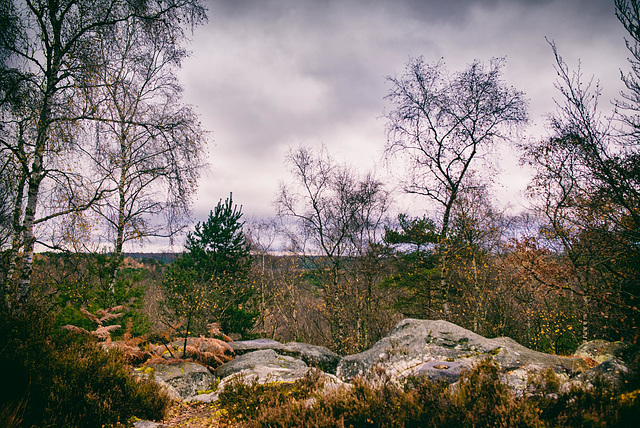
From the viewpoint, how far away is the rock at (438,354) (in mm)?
4601

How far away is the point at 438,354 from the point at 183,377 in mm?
5228

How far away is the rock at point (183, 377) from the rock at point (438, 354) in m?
2.92

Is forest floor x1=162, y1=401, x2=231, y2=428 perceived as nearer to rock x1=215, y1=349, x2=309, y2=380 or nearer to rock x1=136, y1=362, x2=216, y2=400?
rock x1=136, y1=362, x2=216, y2=400

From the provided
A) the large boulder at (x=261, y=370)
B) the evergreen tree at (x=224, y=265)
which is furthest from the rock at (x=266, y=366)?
the evergreen tree at (x=224, y=265)

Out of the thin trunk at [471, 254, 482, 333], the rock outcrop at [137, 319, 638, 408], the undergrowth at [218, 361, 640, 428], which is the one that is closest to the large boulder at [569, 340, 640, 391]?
the undergrowth at [218, 361, 640, 428]

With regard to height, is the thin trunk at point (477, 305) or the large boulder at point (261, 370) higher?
the thin trunk at point (477, 305)

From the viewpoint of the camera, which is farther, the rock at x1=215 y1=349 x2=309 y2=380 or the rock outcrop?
the rock at x1=215 y1=349 x2=309 y2=380

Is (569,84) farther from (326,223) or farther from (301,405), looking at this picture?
(326,223)

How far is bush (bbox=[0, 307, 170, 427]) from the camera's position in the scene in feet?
11.1

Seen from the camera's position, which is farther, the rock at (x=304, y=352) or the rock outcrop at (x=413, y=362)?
the rock at (x=304, y=352)

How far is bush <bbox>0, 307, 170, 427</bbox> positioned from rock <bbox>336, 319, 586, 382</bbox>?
12.3 ft

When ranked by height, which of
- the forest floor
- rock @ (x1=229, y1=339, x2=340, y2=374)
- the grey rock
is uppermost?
the grey rock

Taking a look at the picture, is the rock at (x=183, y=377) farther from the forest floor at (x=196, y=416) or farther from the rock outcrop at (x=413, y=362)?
the forest floor at (x=196, y=416)

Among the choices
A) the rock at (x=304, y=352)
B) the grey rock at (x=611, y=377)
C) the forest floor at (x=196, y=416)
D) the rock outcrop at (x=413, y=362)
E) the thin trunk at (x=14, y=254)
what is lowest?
the rock at (x=304, y=352)
